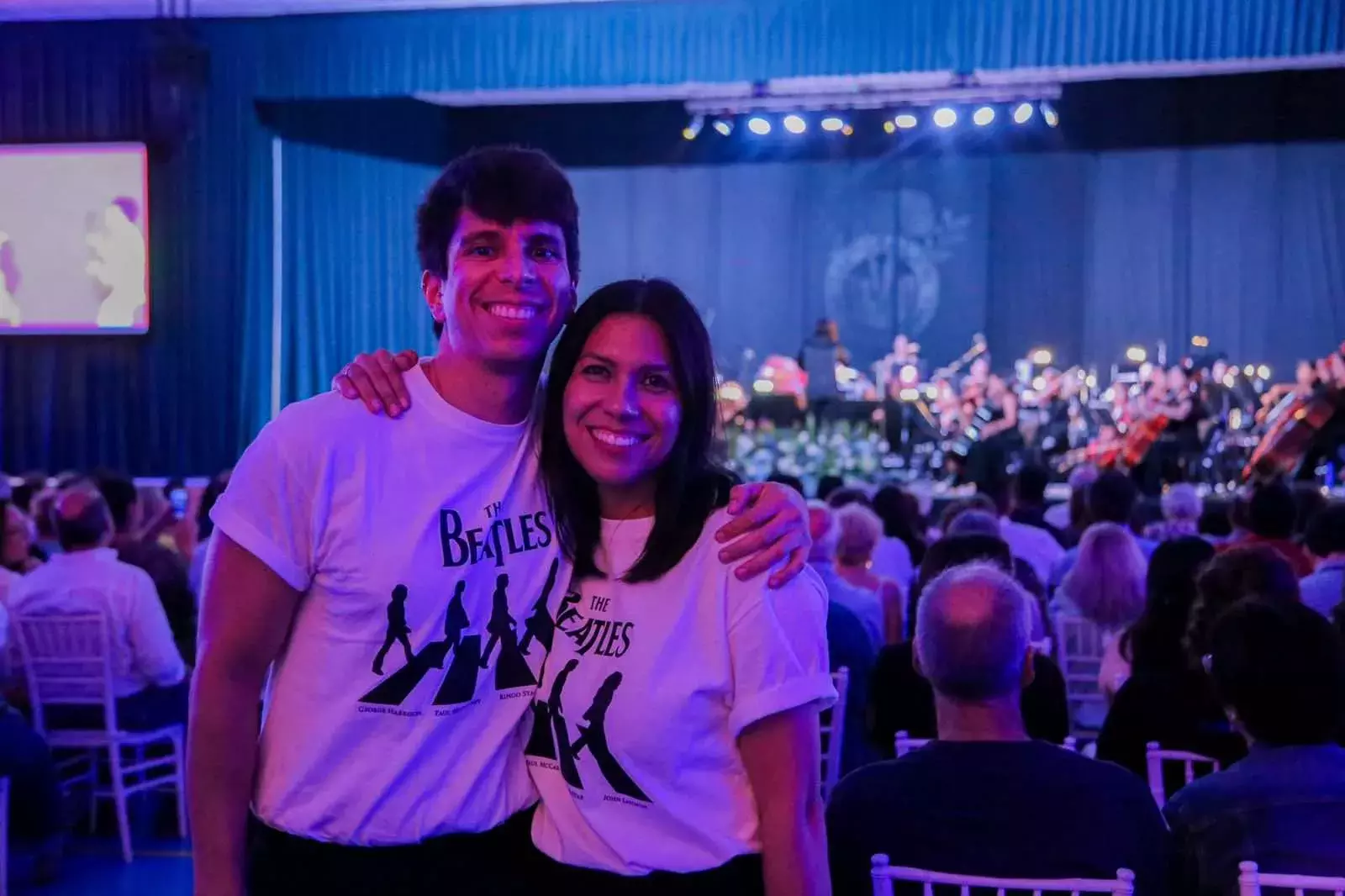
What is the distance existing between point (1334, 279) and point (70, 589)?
989cm

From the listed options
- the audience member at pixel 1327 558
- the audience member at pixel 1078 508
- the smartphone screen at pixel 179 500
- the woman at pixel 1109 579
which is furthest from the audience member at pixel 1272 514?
the smartphone screen at pixel 179 500

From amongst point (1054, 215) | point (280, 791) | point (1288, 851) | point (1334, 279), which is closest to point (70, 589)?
point (280, 791)

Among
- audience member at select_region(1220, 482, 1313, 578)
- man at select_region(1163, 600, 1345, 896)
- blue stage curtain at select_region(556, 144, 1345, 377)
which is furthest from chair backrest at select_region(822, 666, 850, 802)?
blue stage curtain at select_region(556, 144, 1345, 377)

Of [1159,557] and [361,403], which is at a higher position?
[361,403]

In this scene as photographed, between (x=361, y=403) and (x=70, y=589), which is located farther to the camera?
(x=70, y=589)

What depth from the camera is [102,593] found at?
4.20m

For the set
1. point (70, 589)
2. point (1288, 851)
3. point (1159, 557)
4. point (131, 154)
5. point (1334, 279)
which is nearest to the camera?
point (1288, 851)

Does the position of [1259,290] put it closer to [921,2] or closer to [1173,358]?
[1173,358]

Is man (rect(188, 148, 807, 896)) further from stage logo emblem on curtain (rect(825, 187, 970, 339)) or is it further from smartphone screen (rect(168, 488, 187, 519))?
stage logo emblem on curtain (rect(825, 187, 970, 339))

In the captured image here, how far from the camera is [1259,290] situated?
1108 centimetres

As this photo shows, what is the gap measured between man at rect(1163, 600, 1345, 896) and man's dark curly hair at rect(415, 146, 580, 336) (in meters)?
1.22

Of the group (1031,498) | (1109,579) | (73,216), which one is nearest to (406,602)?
(1109,579)

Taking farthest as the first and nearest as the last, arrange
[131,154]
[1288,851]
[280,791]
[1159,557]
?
1. [131,154]
2. [1159,557]
3. [1288,851]
4. [280,791]

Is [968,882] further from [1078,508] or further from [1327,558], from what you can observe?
[1078,508]
